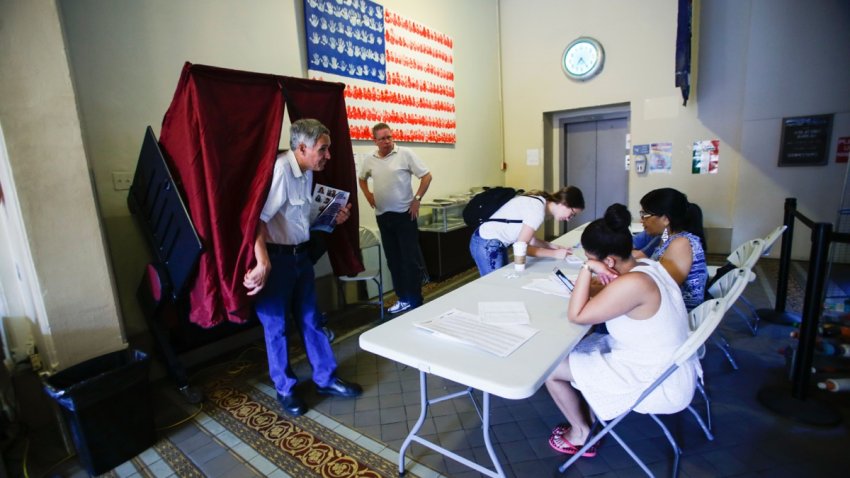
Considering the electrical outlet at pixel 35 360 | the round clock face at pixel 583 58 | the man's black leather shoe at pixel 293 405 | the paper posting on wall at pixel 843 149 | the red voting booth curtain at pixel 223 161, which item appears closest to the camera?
the red voting booth curtain at pixel 223 161

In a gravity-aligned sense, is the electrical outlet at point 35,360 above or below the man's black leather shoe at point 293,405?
above

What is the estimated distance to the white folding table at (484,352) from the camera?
1211mm

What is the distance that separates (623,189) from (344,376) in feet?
16.7

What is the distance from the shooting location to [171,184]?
6.53 feet

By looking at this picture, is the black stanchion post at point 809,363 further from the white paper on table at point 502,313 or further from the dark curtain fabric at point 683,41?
the dark curtain fabric at point 683,41

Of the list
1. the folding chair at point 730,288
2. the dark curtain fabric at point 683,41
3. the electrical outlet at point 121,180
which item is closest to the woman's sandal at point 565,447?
the folding chair at point 730,288

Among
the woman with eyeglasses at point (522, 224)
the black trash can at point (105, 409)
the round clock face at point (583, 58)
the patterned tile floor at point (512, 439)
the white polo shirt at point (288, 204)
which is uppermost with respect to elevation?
the round clock face at point (583, 58)

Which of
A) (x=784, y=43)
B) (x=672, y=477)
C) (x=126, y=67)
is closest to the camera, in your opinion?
(x=672, y=477)

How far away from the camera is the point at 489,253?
2.68 metres

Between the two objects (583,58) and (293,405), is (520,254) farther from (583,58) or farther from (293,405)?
(583,58)

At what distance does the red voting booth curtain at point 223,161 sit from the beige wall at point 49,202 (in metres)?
0.42

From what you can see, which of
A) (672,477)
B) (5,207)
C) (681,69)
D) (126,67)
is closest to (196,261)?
(5,207)

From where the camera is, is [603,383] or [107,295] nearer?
[603,383]

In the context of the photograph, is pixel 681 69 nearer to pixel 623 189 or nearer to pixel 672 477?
pixel 623 189
